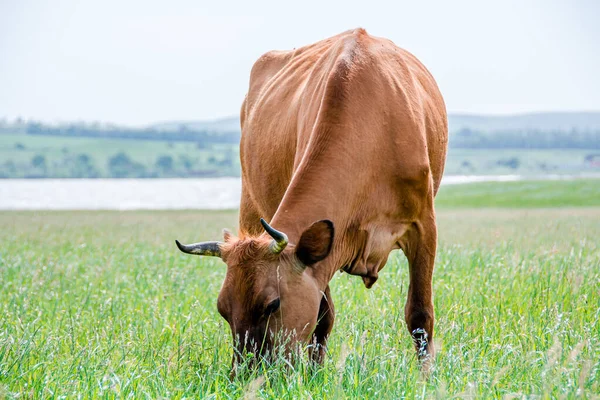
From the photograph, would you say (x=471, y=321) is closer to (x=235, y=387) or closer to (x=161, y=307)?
(x=235, y=387)

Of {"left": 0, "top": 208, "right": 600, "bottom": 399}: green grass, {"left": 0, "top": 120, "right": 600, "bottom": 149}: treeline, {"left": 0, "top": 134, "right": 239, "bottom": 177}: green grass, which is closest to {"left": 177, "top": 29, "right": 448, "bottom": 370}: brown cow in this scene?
{"left": 0, "top": 208, "right": 600, "bottom": 399}: green grass

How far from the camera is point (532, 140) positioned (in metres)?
158

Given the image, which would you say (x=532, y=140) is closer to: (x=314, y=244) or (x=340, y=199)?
(x=340, y=199)

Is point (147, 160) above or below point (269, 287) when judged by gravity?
below

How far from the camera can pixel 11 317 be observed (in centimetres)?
680

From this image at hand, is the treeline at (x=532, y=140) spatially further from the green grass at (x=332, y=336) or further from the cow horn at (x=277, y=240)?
the cow horn at (x=277, y=240)

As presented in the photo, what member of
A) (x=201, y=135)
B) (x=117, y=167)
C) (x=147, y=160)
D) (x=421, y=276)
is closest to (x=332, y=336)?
(x=421, y=276)

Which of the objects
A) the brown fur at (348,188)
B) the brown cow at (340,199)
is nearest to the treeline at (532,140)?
the brown cow at (340,199)

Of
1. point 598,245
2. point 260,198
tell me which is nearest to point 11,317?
point 260,198

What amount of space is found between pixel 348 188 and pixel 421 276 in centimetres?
118

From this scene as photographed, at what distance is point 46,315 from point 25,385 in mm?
2981

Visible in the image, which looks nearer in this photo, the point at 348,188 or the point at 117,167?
the point at 348,188

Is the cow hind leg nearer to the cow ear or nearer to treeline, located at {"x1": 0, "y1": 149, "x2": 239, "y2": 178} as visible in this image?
the cow ear

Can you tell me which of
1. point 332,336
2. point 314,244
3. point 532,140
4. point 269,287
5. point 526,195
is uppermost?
point 314,244
